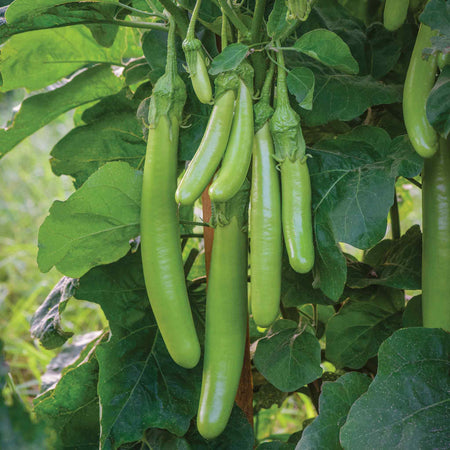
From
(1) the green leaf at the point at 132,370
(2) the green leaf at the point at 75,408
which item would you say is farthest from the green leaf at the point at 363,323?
(2) the green leaf at the point at 75,408

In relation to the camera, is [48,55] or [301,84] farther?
[48,55]

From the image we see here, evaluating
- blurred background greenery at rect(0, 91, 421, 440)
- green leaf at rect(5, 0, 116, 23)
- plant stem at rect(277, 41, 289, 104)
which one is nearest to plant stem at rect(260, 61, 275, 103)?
plant stem at rect(277, 41, 289, 104)

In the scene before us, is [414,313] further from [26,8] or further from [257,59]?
[26,8]

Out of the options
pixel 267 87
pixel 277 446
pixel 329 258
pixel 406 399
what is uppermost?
pixel 267 87

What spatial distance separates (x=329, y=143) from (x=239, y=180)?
0.92 feet

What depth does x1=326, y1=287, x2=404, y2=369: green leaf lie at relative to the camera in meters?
0.98

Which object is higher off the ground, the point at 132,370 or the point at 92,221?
the point at 92,221

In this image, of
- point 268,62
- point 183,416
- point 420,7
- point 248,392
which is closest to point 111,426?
point 183,416

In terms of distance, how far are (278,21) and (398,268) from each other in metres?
0.47

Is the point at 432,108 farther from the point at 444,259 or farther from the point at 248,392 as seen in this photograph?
the point at 248,392

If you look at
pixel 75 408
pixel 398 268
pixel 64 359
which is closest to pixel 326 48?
pixel 398 268

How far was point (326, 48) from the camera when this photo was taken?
2.11 feet

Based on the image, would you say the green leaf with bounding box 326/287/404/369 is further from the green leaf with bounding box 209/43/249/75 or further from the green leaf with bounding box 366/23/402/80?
the green leaf with bounding box 209/43/249/75

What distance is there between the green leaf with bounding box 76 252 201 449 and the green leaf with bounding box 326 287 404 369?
11.9 inches
